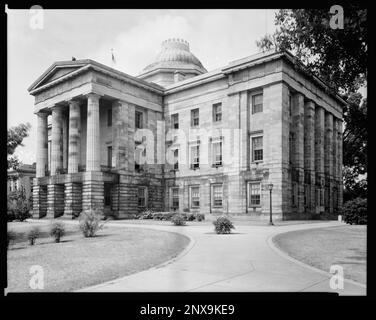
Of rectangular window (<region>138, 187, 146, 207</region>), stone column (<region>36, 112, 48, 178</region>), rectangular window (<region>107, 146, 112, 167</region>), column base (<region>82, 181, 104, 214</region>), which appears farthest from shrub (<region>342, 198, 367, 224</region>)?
stone column (<region>36, 112, 48, 178</region>)

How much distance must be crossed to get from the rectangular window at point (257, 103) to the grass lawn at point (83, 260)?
22.3 m

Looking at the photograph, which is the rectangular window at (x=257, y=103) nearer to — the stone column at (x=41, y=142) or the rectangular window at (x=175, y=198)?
the rectangular window at (x=175, y=198)

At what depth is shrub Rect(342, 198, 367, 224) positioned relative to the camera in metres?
26.1

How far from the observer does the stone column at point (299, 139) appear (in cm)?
3484

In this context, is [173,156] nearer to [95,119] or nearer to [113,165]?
[113,165]

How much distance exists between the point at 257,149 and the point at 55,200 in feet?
71.6

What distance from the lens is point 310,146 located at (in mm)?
37906

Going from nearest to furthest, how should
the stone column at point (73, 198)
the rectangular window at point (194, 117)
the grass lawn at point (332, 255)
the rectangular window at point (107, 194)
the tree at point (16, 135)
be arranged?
the grass lawn at point (332, 255), the tree at point (16, 135), the stone column at point (73, 198), the rectangular window at point (107, 194), the rectangular window at point (194, 117)

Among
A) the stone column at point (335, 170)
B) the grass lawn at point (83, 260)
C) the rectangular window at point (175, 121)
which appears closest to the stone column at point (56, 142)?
the rectangular window at point (175, 121)

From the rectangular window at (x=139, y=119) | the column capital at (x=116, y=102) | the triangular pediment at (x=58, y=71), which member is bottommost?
the rectangular window at (x=139, y=119)

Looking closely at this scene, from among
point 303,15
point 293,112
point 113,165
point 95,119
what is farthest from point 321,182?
point 303,15

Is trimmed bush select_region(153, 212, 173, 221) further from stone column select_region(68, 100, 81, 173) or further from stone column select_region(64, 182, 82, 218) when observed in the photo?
stone column select_region(68, 100, 81, 173)

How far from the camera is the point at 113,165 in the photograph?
1457 inches
